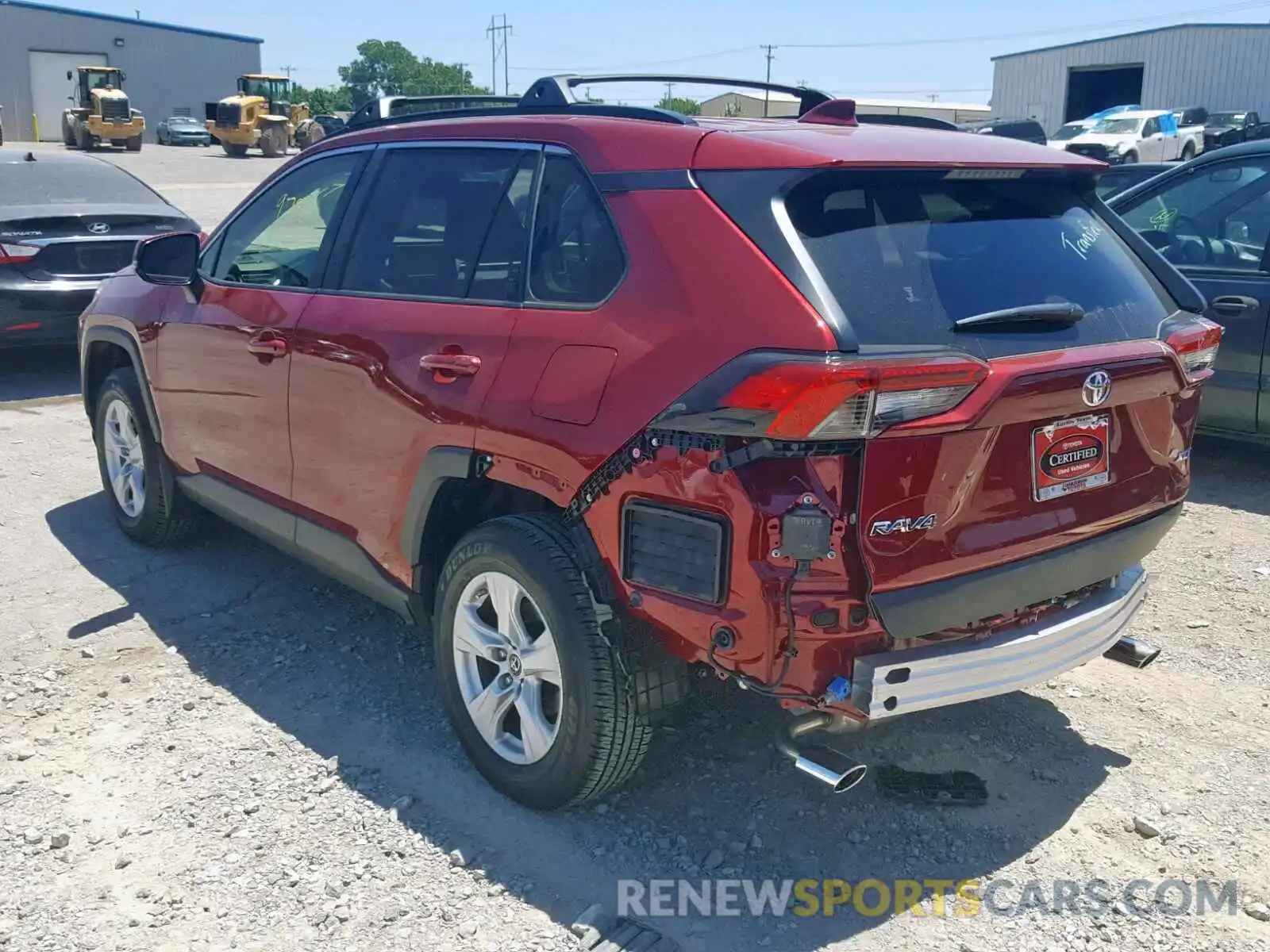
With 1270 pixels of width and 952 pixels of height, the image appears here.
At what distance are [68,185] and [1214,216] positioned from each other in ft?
26.6

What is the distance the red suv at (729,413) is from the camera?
2688 mm

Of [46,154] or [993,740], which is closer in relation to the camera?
[993,740]

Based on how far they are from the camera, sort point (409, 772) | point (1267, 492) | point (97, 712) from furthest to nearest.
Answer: point (1267, 492) → point (97, 712) → point (409, 772)

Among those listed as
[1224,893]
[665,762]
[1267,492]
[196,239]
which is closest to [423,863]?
[665,762]

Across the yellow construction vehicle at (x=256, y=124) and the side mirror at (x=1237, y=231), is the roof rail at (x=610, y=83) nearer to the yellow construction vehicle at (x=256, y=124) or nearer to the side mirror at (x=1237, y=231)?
the side mirror at (x=1237, y=231)

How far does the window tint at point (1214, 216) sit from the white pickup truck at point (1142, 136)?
90.8 feet

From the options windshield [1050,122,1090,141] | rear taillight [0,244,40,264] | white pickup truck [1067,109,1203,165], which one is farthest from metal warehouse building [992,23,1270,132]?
rear taillight [0,244,40,264]

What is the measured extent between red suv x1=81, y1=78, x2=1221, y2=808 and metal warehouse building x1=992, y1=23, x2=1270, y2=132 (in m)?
42.7

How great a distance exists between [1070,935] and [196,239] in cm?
403

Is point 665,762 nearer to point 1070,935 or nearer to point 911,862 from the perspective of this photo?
point 911,862

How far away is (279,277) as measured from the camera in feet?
14.4

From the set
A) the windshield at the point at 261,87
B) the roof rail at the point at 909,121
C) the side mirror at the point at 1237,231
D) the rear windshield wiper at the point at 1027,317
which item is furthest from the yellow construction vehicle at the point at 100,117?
the rear windshield wiper at the point at 1027,317

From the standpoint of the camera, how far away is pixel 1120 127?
3381 centimetres

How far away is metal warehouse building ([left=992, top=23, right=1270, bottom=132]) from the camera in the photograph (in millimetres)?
44438
